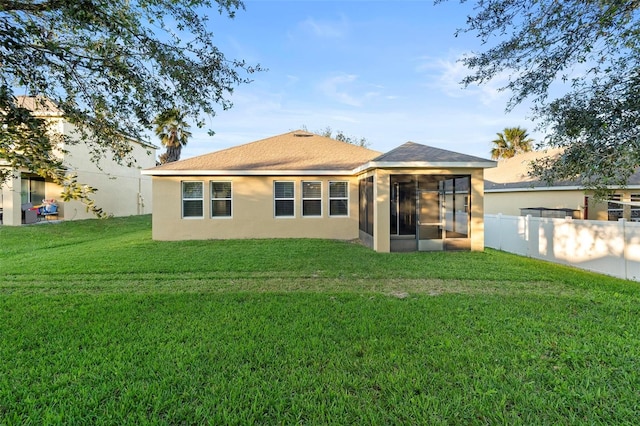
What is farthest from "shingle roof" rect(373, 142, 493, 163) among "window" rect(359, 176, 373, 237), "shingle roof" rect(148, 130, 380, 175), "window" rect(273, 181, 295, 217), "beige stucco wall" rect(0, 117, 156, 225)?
"beige stucco wall" rect(0, 117, 156, 225)

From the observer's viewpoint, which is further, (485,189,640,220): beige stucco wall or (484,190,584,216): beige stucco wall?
(484,190,584,216): beige stucco wall

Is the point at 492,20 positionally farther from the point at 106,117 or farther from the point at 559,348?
the point at 106,117

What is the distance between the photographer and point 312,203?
45.0 feet

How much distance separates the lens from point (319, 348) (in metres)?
3.71

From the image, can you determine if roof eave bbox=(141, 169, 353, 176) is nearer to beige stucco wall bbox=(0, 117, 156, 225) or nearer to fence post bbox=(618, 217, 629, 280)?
beige stucco wall bbox=(0, 117, 156, 225)

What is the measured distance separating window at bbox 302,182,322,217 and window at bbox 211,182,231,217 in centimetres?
304

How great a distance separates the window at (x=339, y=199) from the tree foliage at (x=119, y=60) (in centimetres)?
889

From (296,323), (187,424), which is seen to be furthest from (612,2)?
(187,424)

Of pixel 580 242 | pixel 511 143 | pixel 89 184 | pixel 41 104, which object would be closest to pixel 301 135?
pixel 580 242

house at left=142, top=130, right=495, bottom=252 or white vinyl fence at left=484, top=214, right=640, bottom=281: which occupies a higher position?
house at left=142, top=130, right=495, bottom=252

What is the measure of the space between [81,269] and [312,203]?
317 inches

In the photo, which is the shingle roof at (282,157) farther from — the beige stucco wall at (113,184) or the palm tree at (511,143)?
the palm tree at (511,143)

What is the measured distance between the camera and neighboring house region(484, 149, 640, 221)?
1435cm

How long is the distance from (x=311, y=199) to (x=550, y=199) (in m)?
11.5
